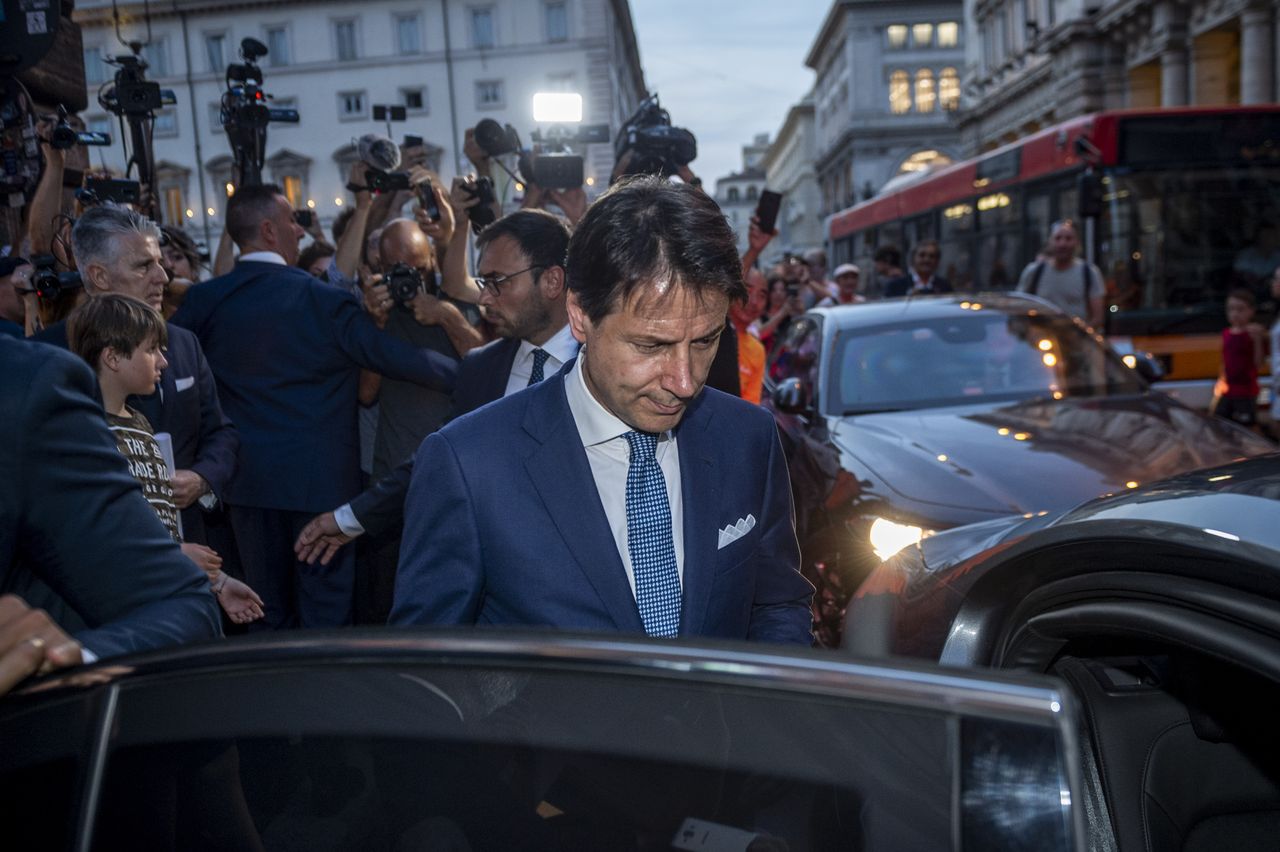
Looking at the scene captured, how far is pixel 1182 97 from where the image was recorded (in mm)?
28516

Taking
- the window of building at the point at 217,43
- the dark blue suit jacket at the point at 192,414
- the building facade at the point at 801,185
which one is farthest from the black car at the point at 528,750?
the building facade at the point at 801,185

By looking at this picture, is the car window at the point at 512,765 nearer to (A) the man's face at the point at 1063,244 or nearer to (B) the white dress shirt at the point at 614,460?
(B) the white dress shirt at the point at 614,460

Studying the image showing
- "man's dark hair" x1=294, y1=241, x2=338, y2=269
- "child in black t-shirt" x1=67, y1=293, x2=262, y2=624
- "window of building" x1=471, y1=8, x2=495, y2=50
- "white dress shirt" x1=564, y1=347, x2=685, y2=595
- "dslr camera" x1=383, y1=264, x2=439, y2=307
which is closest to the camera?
"white dress shirt" x1=564, y1=347, x2=685, y2=595

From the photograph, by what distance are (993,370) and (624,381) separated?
4.16 metres

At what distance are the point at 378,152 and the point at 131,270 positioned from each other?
2085 millimetres

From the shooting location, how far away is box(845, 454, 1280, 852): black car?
59.2 inches

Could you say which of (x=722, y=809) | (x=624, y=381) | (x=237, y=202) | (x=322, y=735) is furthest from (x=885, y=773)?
(x=237, y=202)

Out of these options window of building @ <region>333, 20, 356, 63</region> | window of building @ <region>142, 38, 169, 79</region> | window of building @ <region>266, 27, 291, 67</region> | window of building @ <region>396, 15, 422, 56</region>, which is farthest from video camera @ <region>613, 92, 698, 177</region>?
window of building @ <region>266, 27, 291, 67</region>

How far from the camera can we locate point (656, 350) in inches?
77.6

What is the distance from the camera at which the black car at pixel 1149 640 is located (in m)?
1.50

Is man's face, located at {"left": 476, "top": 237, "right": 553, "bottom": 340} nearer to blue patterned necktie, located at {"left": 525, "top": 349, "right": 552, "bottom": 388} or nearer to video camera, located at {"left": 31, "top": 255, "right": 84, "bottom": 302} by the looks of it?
blue patterned necktie, located at {"left": 525, "top": 349, "right": 552, "bottom": 388}

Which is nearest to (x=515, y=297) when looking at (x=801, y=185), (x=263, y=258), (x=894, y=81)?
(x=263, y=258)

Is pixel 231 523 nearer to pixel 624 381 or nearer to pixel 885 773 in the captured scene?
pixel 624 381

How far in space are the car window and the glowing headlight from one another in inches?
127
